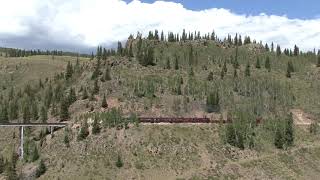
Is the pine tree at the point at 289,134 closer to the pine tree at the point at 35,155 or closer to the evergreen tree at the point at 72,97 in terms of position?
the pine tree at the point at 35,155

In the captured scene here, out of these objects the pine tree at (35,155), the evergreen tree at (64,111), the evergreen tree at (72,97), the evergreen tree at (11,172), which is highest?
the evergreen tree at (72,97)

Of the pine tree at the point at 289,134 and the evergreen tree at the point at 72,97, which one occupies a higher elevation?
the evergreen tree at the point at 72,97

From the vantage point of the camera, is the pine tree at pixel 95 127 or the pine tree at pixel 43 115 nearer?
the pine tree at pixel 95 127

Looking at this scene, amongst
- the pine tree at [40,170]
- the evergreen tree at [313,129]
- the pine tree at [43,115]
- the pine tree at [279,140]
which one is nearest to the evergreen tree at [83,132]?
the pine tree at [40,170]

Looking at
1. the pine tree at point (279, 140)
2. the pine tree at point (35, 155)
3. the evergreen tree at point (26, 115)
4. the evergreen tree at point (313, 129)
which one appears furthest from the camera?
the evergreen tree at point (26, 115)

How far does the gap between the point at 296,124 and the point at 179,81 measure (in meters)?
41.1

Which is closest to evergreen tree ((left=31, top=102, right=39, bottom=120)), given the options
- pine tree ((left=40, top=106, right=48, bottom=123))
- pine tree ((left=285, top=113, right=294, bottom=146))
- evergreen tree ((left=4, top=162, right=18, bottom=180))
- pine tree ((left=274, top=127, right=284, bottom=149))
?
pine tree ((left=40, top=106, right=48, bottom=123))

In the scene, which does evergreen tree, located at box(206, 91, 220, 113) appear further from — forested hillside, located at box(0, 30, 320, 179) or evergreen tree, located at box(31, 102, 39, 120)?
evergreen tree, located at box(31, 102, 39, 120)

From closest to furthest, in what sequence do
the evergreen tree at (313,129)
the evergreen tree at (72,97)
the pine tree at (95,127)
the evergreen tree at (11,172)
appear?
the evergreen tree at (11,172) → the pine tree at (95,127) → the evergreen tree at (313,129) → the evergreen tree at (72,97)

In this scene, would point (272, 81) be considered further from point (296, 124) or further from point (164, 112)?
point (164, 112)

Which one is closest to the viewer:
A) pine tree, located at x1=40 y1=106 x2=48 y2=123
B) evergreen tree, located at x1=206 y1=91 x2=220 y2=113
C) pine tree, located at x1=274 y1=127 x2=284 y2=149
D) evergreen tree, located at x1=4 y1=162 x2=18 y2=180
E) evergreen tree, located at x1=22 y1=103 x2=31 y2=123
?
evergreen tree, located at x1=4 y1=162 x2=18 y2=180

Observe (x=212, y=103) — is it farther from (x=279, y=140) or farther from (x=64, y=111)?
(x=64, y=111)

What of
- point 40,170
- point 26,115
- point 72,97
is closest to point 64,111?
point 72,97

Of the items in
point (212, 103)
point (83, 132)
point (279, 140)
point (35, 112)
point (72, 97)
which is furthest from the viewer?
point (35, 112)
